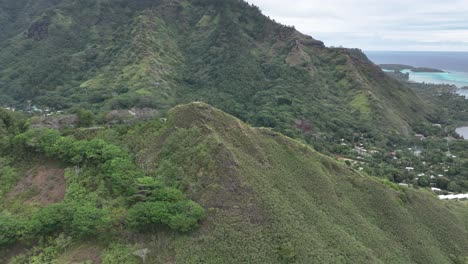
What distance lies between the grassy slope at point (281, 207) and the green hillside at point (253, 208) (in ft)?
0.33

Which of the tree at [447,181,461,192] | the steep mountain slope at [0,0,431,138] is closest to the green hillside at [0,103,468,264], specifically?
the tree at [447,181,461,192]

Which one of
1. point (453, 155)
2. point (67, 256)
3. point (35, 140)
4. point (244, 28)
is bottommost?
point (453, 155)

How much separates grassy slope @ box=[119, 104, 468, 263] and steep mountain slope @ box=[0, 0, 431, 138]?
54116 mm

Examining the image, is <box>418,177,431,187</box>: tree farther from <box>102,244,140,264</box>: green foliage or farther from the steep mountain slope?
<box>102,244,140,264</box>: green foliage

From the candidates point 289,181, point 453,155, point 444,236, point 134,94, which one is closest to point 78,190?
point 289,181

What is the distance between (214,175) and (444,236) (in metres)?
25.8

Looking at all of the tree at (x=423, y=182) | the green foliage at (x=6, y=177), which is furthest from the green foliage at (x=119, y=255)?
the tree at (x=423, y=182)

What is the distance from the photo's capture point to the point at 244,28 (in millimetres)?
163250

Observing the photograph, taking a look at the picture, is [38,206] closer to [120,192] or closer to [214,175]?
[120,192]

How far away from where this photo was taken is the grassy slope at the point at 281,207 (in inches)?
1180

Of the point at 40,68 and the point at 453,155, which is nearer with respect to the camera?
→ the point at 453,155

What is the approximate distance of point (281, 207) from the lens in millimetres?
33812

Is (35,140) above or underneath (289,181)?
above

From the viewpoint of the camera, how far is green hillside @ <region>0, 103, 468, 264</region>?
97.8 ft
